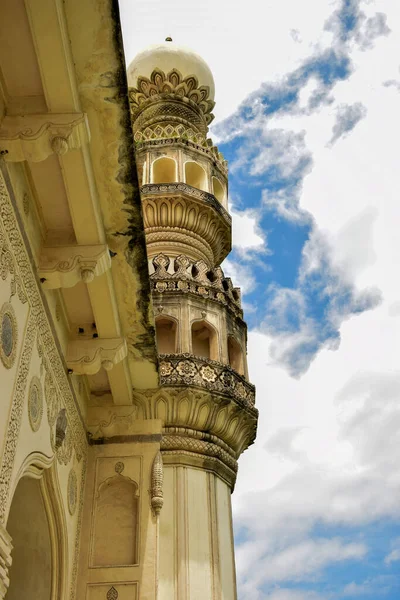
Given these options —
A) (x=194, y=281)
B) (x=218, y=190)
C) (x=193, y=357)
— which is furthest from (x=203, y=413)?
(x=218, y=190)

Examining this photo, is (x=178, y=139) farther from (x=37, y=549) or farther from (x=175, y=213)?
(x=37, y=549)

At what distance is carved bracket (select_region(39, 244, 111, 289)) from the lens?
6176mm

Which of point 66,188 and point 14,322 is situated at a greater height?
point 66,188

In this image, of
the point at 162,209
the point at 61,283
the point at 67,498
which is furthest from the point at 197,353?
the point at 61,283

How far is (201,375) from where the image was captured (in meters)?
11.2

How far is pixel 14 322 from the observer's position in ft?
→ 18.1

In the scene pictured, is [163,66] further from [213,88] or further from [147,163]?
[147,163]

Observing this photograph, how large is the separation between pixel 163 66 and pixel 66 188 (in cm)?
1407

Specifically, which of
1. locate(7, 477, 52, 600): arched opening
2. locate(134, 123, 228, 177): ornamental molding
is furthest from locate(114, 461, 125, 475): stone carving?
locate(134, 123, 228, 177): ornamental molding

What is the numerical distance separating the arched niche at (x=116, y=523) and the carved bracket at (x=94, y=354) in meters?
2.08

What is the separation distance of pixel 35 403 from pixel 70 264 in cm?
135

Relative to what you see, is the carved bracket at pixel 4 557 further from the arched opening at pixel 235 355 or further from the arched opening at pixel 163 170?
the arched opening at pixel 163 170

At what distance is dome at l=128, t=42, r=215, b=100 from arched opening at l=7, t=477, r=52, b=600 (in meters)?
14.3

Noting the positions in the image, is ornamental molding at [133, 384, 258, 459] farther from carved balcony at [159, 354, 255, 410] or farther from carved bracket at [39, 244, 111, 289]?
carved bracket at [39, 244, 111, 289]
